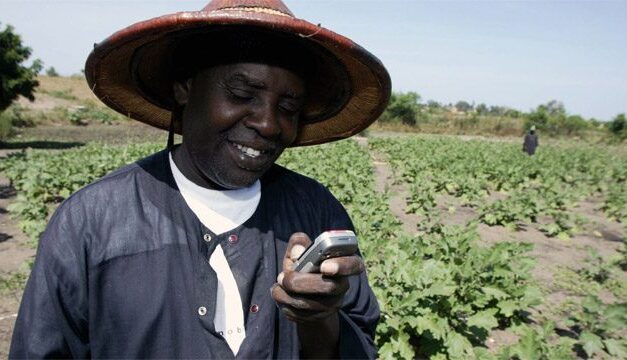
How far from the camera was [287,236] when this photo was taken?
1637mm

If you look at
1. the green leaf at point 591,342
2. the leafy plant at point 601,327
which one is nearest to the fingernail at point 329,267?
the leafy plant at point 601,327

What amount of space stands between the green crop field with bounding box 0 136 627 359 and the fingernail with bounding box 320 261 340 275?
91.7 inches

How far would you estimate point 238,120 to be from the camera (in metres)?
1.49

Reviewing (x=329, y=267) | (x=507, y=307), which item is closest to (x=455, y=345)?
(x=507, y=307)

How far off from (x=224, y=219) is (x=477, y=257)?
376 cm

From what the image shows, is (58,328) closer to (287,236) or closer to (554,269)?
(287,236)

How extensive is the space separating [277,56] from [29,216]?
7322mm

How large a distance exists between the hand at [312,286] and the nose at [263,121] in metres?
0.43

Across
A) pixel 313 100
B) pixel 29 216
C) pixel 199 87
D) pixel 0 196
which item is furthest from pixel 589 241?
pixel 0 196

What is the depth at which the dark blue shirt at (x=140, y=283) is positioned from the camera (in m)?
1.30

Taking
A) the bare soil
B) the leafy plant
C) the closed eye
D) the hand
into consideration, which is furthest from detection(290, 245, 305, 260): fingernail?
the bare soil

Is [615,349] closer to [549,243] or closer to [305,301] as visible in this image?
[305,301]

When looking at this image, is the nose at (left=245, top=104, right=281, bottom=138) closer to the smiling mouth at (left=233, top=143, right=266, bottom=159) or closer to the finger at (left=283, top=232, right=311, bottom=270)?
the smiling mouth at (left=233, top=143, right=266, bottom=159)

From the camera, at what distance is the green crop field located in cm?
372
